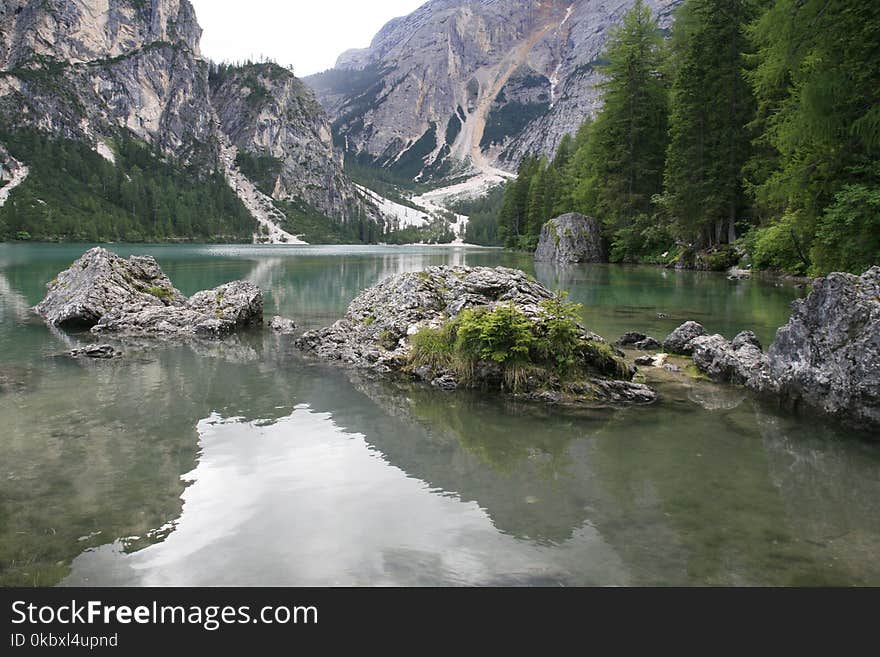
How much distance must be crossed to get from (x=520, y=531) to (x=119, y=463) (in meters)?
5.17

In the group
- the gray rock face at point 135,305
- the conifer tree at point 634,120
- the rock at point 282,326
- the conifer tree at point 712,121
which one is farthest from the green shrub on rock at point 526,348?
the conifer tree at point 634,120

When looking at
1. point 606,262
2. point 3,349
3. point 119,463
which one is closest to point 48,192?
point 606,262

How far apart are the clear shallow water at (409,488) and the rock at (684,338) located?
2.98 metres

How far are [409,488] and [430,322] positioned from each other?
7.13 m

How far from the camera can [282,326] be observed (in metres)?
19.0

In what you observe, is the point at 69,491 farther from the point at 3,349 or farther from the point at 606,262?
the point at 606,262

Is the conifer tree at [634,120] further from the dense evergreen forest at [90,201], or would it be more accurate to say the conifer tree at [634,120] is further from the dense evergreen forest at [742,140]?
the dense evergreen forest at [90,201]

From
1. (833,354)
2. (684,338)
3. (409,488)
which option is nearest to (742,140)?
(684,338)

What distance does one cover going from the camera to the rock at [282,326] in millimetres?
18589

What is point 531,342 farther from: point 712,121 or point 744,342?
point 712,121

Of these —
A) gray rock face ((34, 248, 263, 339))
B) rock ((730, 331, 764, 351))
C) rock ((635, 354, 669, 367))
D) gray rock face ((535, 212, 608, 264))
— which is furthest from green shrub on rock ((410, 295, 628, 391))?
gray rock face ((535, 212, 608, 264))

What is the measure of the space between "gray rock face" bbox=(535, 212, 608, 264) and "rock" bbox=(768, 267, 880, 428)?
47935 millimetres

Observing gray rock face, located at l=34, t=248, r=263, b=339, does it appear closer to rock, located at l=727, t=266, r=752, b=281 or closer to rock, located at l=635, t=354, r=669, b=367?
rock, located at l=635, t=354, r=669, b=367

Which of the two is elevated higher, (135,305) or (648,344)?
(135,305)
